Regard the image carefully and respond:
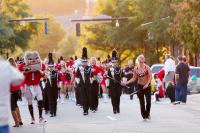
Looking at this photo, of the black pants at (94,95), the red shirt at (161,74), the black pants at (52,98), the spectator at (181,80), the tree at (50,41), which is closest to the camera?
the black pants at (52,98)

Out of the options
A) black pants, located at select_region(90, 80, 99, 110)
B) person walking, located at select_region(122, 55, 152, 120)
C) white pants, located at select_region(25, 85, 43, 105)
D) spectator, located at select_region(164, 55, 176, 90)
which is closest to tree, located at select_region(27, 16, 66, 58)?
spectator, located at select_region(164, 55, 176, 90)

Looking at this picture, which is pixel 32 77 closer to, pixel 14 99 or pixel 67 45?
pixel 14 99

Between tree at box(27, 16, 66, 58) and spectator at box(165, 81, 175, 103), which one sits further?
tree at box(27, 16, 66, 58)

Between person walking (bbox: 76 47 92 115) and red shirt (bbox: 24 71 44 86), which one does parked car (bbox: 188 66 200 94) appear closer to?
person walking (bbox: 76 47 92 115)

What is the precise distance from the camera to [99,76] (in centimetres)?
2752

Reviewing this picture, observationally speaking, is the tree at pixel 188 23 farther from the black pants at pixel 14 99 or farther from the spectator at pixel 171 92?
the black pants at pixel 14 99

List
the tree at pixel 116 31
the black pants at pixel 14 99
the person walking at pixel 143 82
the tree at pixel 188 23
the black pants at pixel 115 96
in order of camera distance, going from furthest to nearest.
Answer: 1. the tree at pixel 116 31
2. the tree at pixel 188 23
3. the black pants at pixel 115 96
4. the person walking at pixel 143 82
5. the black pants at pixel 14 99

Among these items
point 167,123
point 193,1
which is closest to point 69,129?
point 167,123

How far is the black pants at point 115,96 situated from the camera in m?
25.3

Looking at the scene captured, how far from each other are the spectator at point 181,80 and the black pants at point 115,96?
581cm

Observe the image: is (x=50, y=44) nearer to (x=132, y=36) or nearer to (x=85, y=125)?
(x=132, y=36)

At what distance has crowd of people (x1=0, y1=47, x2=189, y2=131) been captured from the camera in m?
20.6

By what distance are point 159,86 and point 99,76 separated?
7.67 metres

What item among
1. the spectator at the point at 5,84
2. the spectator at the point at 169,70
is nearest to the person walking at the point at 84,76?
the spectator at the point at 169,70
